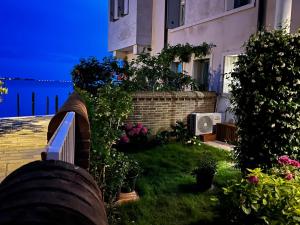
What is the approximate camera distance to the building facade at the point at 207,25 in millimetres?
8359

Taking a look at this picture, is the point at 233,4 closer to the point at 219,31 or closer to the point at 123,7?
the point at 219,31

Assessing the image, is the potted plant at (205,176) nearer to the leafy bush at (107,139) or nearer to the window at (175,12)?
the leafy bush at (107,139)

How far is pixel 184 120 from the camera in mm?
9664

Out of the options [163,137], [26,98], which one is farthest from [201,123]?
[26,98]

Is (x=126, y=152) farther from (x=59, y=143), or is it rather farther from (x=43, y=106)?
(x=43, y=106)

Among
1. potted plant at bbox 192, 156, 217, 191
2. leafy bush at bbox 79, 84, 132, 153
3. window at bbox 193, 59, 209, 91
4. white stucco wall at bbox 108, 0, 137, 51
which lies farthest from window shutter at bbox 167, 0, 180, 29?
potted plant at bbox 192, 156, 217, 191

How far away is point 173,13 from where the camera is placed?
1350cm

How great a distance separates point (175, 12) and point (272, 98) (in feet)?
31.0

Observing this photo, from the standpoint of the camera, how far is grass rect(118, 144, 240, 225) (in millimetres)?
4355

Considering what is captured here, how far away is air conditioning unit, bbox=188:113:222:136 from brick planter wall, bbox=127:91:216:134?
0.45 m

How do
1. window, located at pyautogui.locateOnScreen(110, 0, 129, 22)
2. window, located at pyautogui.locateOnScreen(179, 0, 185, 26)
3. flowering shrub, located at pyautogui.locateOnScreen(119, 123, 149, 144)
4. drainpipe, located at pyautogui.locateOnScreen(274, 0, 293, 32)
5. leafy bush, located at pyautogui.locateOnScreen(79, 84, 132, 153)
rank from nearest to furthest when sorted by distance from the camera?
leafy bush, located at pyautogui.locateOnScreen(79, 84, 132, 153)
drainpipe, located at pyautogui.locateOnScreen(274, 0, 293, 32)
flowering shrub, located at pyautogui.locateOnScreen(119, 123, 149, 144)
window, located at pyautogui.locateOnScreen(179, 0, 185, 26)
window, located at pyautogui.locateOnScreen(110, 0, 129, 22)

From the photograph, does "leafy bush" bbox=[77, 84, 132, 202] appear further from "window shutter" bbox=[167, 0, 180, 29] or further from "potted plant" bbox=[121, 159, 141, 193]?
"window shutter" bbox=[167, 0, 180, 29]

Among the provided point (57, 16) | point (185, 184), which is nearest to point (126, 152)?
point (185, 184)

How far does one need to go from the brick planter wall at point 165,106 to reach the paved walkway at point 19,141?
2.74m
